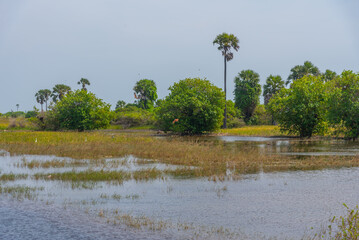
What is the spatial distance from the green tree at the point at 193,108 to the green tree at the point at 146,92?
161ft

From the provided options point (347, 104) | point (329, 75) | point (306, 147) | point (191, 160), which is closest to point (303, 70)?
point (329, 75)

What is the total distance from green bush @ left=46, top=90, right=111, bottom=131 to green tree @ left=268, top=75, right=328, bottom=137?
3030 centimetres

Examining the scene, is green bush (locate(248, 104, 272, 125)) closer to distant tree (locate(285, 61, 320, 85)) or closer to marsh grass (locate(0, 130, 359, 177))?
distant tree (locate(285, 61, 320, 85))

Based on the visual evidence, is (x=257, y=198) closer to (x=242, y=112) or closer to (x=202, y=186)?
(x=202, y=186)

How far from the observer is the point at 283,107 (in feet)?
180

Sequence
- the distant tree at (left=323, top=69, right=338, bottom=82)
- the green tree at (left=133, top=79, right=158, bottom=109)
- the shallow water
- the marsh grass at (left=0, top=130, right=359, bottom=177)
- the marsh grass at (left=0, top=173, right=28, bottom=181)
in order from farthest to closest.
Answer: the green tree at (left=133, top=79, right=158, bottom=109), the distant tree at (left=323, top=69, right=338, bottom=82), the shallow water, the marsh grass at (left=0, top=130, right=359, bottom=177), the marsh grass at (left=0, top=173, right=28, bottom=181)

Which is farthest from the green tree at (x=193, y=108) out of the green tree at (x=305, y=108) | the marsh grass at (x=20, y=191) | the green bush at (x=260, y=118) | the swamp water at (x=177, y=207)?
the marsh grass at (x=20, y=191)

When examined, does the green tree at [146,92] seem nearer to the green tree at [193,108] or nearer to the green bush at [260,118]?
the green bush at [260,118]

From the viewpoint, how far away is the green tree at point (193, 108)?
210 ft

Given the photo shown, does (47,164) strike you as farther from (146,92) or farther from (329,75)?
(146,92)

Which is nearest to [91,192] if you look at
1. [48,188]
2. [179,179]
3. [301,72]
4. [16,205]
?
[48,188]

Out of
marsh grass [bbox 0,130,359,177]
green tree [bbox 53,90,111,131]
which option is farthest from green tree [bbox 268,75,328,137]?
green tree [bbox 53,90,111,131]

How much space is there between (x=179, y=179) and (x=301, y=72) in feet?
251

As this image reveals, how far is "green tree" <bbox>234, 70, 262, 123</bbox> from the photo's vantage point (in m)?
96.1
